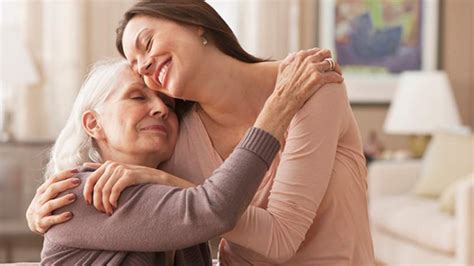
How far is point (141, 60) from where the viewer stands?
71.4 inches

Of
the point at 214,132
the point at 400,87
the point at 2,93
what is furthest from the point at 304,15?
the point at 214,132

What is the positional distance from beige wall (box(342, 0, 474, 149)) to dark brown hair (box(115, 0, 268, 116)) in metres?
4.67

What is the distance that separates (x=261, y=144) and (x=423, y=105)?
4.47m

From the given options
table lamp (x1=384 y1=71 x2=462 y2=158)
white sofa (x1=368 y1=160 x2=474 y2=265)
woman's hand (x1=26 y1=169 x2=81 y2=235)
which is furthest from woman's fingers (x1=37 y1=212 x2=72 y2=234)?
table lamp (x1=384 y1=71 x2=462 y2=158)

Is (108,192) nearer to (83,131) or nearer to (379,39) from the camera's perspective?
(83,131)

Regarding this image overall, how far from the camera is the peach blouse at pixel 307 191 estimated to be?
67.1 inches

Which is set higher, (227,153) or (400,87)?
(227,153)

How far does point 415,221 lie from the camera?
15.3 feet

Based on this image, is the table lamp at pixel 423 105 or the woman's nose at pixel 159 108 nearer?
the woman's nose at pixel 159 108

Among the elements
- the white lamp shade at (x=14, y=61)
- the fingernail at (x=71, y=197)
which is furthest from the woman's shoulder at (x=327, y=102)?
the white lamp shade at (x=14, y=61)

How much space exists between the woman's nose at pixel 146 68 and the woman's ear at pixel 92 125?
13cm

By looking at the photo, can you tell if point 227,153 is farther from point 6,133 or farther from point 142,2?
point 6,133

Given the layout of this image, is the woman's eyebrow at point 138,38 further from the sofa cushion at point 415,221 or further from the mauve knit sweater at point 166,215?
the sofa cushion at point 415,221

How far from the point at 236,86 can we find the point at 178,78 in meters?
0.13
